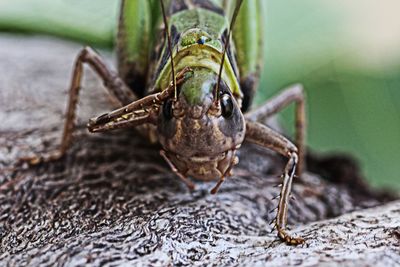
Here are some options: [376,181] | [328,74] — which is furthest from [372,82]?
[376,181]

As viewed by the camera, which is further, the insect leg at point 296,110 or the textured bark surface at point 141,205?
the insect leg at point 296,110

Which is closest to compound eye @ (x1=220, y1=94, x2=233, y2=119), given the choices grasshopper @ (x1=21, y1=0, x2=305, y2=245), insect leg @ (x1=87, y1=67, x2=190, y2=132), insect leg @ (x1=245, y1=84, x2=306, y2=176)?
grasshopper @ (x1=21, y1=0, x2=305, y2=245)

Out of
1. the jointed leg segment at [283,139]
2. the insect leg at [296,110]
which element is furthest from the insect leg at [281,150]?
the insect leg at [296,110]

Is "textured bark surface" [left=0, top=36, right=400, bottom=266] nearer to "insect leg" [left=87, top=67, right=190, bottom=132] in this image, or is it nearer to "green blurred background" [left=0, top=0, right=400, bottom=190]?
"insect leg" [left=87, top=67, right=190, bottom=132]

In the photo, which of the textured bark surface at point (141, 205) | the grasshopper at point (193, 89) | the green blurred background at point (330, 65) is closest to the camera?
the textured bark surface at point (141, 205)

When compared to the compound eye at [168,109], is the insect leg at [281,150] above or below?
below

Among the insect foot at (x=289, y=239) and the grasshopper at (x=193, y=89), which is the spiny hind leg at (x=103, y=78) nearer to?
the grasshopper at (x=193, y=89)

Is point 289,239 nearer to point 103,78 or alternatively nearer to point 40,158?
point 40,158

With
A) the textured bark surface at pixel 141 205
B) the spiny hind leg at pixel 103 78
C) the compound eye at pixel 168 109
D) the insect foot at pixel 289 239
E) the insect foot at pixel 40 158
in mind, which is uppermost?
the spiny hind leg at pixel 103 78
